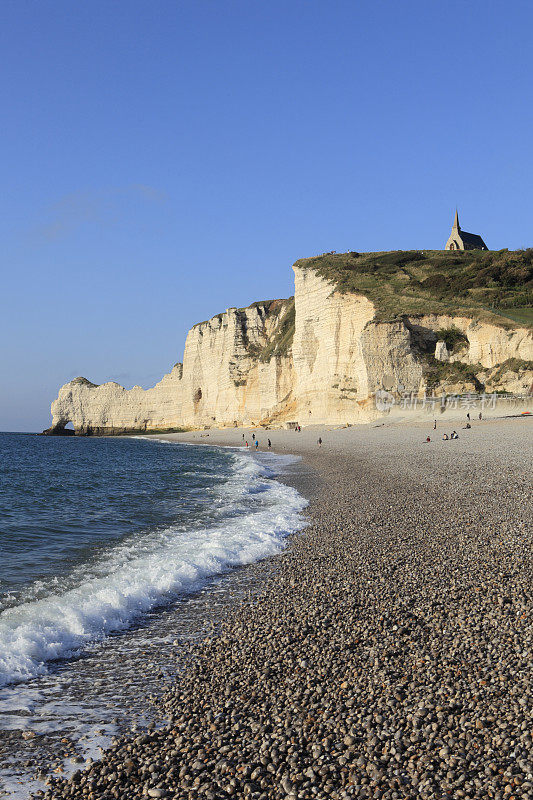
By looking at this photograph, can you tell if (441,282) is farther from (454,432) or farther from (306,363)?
(454,432)

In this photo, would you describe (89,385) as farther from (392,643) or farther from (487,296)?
(392,643)

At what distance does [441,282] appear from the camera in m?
59.9

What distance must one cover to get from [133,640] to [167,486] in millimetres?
17172

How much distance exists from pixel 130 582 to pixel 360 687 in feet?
17.7

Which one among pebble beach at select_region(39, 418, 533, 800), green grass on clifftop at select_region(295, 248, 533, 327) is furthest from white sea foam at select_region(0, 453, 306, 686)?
green grass on clifftop at select_region(295, 248, 533, 327)

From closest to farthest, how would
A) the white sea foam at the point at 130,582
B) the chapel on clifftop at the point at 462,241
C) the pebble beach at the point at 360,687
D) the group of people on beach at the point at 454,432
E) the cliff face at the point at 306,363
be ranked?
the pebble beach at the point at 360,687 < the white sea foam at the point at 130,582 < the group of people on beach at the point at 454,432 < the cliff face at the point at 306,363 < the chapel on clifftop at the point at 462,241

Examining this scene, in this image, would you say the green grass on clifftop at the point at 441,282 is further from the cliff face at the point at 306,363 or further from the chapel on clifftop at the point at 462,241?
the chapel on clifftop at the point at 462,241

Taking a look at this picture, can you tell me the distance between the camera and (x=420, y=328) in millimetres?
53625

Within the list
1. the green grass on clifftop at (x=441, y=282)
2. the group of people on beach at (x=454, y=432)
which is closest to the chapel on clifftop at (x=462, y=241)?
the green grass on clifftop at (x=441, y=282)

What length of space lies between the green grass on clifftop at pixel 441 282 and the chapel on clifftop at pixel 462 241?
30.7 meters

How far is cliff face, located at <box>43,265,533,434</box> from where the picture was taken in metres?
50.4

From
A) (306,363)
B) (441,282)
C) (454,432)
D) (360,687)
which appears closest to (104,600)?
(360,687)

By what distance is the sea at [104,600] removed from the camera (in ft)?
15.8

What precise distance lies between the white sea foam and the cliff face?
37.4m
